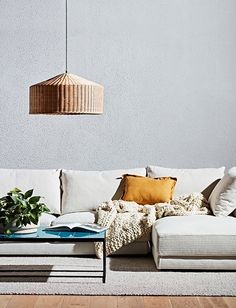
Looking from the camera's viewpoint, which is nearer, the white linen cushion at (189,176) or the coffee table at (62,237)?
the coffee table at (62,237)

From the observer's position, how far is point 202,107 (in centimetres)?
747

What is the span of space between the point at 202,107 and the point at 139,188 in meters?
1.26

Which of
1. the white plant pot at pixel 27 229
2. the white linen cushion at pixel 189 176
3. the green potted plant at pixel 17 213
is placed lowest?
the white plant pot at pixel 27 229

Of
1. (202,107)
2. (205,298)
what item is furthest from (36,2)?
(205,298)

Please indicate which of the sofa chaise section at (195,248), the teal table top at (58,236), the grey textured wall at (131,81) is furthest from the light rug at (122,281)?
the grey textured wall at (131,81)

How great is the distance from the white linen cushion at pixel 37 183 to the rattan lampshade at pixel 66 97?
1.48m

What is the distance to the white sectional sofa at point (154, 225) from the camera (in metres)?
5.68

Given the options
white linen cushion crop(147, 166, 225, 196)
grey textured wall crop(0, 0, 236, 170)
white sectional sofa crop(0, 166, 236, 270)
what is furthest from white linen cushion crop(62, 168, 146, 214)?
grey textured wall crop(0, 0, 236, 170)

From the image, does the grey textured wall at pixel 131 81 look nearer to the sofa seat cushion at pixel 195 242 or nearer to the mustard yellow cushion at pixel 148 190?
the mustard yellow cushion at pixel 148 190

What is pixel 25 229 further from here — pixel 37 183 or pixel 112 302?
pixel 37 183

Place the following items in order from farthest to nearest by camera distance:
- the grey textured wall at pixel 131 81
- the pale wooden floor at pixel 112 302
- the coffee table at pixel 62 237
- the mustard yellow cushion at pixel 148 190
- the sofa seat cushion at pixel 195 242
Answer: the grey textured wall at pixel 131 81 < the mustard yellow cushion at pixel 148 190 < the sofa seat cushion at pixel 195 242 < the coffee table at pixel 62 237 < the pale wooden floor at pixel 112 302

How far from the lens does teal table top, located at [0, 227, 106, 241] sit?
5.33m

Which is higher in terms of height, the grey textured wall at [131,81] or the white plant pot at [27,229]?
the grey textured wall at [131,81]

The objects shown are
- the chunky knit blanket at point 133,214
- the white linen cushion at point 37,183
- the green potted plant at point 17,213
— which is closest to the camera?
the green potted plant at point 17,213
